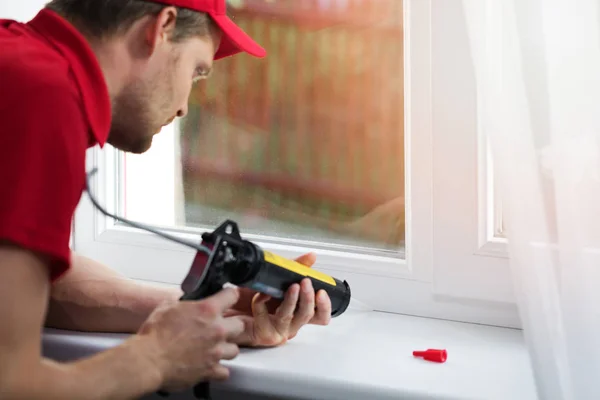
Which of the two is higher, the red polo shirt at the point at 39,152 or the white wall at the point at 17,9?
the white wall at the point at 17,9

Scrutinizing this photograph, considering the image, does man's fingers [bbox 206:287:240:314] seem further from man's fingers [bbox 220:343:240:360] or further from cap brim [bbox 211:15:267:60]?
cap brim [bbox 211:15:267:60]

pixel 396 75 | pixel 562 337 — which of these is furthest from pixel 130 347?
pixel 396 75

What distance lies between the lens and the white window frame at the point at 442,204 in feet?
3.96

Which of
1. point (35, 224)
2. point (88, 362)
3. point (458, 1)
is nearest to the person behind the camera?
point (35, 224)

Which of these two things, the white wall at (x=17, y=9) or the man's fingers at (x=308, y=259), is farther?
the white wall at (x=17, y=9)

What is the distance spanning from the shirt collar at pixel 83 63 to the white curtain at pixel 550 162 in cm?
43

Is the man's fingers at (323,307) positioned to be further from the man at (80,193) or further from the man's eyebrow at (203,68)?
the man's eyebrow at (203,68)

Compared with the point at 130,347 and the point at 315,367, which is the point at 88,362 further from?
the point at 315,367

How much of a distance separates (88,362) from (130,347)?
6 cm

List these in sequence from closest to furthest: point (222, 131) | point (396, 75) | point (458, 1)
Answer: point (458, 1) → point (396, 75) → point (222, 131)

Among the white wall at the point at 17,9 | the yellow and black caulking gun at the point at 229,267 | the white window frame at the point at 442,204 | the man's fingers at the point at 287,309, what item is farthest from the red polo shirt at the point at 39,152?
the white wall at the point at 17,9

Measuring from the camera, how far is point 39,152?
79cm

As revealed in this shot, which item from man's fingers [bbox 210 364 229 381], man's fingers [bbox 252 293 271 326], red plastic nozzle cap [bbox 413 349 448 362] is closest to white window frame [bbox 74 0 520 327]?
red plastic nozzle cap [bbox 413 349 448 362]

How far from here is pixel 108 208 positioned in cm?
156
